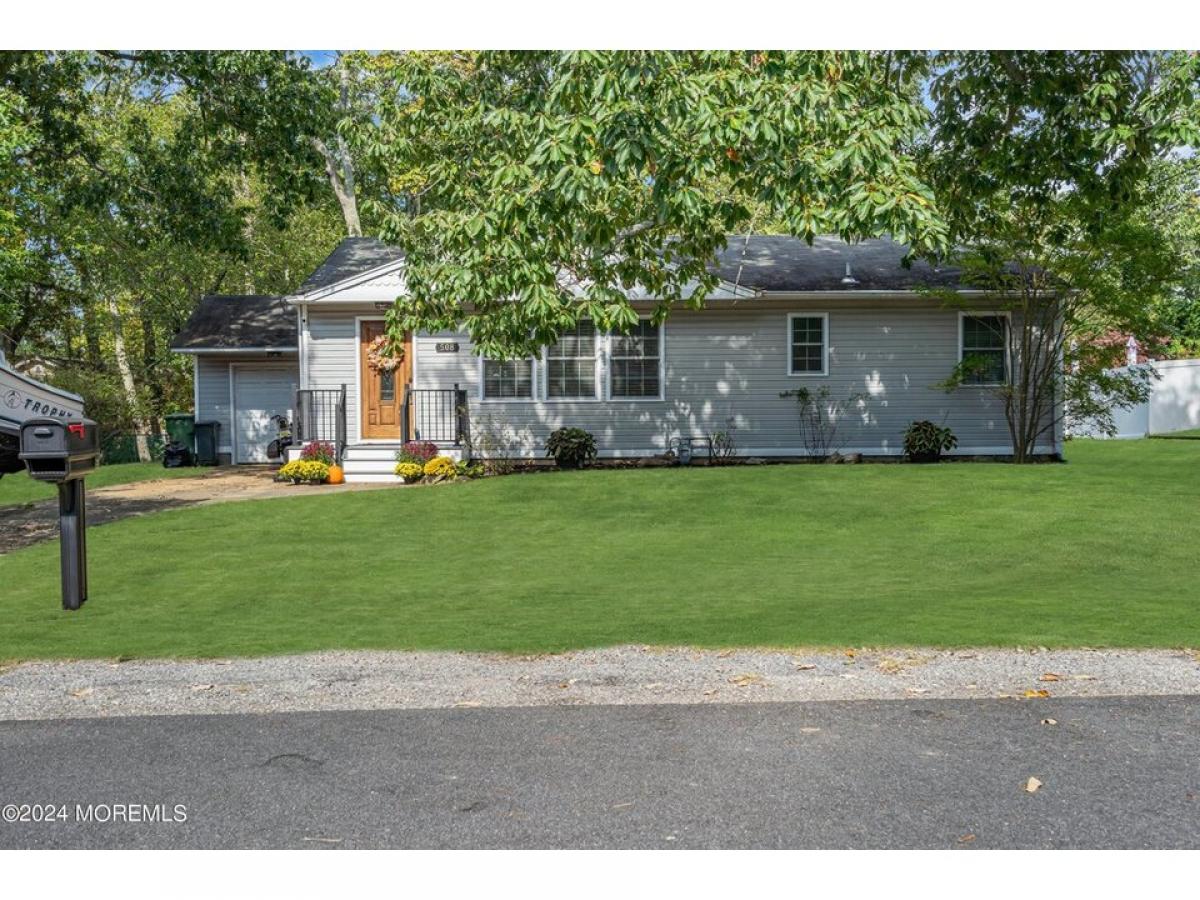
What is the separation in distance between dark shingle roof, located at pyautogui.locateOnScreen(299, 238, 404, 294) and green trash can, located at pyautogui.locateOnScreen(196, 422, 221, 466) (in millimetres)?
4223

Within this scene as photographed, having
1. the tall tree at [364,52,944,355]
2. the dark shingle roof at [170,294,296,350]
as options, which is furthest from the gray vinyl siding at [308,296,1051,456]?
the tall tree at [364,52,944,355]

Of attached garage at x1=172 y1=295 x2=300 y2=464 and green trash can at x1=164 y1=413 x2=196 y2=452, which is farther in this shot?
attached garage at x1=172 y1=295 x2=300 y2=464

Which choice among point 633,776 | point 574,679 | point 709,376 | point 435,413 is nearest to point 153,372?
point 435,413

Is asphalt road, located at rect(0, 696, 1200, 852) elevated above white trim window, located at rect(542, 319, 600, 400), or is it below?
below

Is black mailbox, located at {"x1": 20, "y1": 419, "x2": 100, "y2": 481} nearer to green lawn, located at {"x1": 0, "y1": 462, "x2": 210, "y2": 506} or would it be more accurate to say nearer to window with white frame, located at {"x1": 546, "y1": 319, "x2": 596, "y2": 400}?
green lawn, located at {"x1": 0, "y1": 462, "x2": 210, "y2": 506}

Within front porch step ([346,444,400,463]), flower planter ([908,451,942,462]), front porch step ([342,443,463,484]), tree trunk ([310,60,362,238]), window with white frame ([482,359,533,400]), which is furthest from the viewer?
tree trunk ([310,60,362,238])

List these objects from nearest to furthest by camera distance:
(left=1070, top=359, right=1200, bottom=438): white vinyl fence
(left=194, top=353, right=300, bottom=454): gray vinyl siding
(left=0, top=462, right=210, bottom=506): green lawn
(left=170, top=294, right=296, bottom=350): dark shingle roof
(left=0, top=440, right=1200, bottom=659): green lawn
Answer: (left=0, top=440, right=1200, bottom=659): green lawn → (left=0, top=462, right=210, bottom=506): green lawn → (left=170, top=294, right=296, bottom=350): dark shingle roof → (left=194, top=353, right=300, bottom=454): gray vinyl siding → (left=1070, top=359, right=1200, bottom=438): white vinyl fence

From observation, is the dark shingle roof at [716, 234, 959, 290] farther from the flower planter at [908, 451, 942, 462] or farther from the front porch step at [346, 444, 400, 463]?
the front porch step at [346, 444, 400, 463]

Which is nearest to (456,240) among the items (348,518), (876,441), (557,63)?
(557,63)

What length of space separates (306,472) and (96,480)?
476cm

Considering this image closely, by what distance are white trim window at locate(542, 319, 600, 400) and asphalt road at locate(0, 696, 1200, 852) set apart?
14.7 metres

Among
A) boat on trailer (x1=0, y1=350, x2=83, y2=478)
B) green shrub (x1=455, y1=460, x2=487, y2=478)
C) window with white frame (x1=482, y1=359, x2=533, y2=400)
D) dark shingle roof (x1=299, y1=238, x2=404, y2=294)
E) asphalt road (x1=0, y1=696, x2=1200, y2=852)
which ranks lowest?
asphalt road (x1=0, y1=696, x2=1200, y2=852)

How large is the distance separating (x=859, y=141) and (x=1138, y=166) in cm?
Result: 496

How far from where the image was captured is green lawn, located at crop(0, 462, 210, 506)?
688 inches
